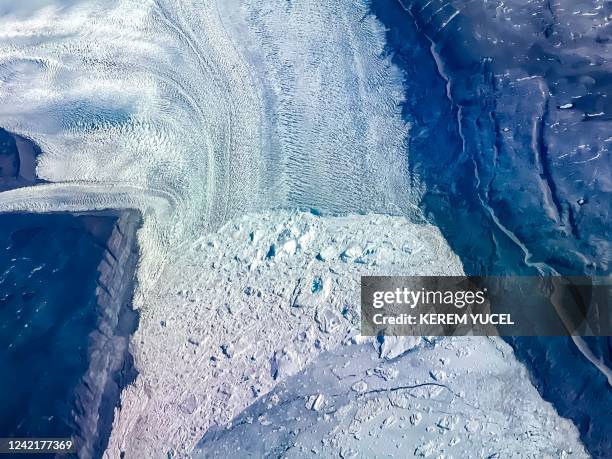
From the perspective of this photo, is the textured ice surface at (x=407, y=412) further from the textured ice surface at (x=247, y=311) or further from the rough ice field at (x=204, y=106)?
the rough ice field at (x=204, y=106)

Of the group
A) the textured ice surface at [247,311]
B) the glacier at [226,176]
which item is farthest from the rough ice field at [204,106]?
the textured ice surface at [247,311]

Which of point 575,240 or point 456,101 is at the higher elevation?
point 456,101

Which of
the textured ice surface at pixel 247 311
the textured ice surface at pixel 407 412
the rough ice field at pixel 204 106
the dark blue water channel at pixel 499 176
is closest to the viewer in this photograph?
the textured ice surface at pixel 407 412

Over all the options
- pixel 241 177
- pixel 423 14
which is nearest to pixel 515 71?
pixel 423 14

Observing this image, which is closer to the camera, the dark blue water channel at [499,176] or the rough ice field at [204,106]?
the dark blue water channel at [499,176]

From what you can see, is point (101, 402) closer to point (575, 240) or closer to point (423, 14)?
point (575, 240)

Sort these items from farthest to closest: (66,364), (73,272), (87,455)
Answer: (73,272) < (66,364) < (87,455)

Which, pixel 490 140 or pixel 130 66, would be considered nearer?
pixel 490 140

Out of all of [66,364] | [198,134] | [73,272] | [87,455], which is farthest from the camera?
[198,134]
